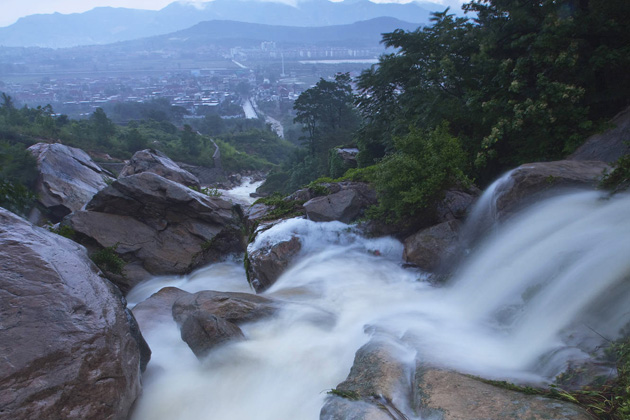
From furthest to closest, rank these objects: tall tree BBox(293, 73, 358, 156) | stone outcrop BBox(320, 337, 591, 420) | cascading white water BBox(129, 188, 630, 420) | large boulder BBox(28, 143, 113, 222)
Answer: tall tree BBox(293, 73, 358, 156) → large boulder BBox(28, 143, 113, 222) → cascading white water BBox(129, 188, 630, 420) → stone outcrop BBox(320, 337, 591, 420)

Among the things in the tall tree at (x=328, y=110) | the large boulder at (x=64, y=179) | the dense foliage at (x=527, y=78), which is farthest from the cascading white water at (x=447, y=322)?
the tall tree at (x=328, y=110)

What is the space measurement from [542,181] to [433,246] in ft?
8.35

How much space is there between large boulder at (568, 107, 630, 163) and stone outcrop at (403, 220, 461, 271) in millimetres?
3636

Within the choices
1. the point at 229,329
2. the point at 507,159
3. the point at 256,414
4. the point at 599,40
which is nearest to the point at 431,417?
the point at 256,414

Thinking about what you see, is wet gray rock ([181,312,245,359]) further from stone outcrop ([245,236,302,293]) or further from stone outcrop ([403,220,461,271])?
stone outcrop ([403,220,461,271])

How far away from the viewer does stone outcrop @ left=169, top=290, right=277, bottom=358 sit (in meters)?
6.21

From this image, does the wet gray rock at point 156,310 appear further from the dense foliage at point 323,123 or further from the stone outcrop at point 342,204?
the dense foliage at point 323,123

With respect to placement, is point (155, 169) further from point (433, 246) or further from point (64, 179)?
point (433, 246)

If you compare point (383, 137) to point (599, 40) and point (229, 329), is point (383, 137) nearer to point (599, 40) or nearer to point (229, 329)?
point (599, 40)

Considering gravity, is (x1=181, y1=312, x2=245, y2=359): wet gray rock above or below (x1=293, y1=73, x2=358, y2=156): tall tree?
below

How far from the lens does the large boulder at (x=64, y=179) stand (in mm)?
17672

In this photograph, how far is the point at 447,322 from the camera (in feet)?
21.7

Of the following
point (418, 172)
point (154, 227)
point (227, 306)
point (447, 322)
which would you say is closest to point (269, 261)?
point (227, 306)

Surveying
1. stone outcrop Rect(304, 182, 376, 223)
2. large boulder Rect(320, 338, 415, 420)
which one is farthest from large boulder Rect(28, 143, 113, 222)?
large boulder Rect(320, 338, 415, 420)
